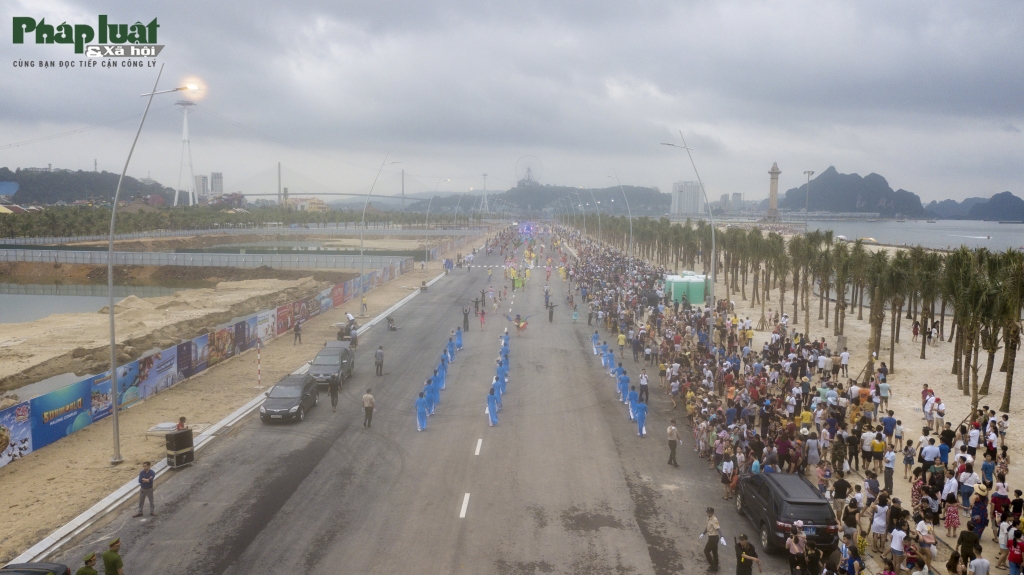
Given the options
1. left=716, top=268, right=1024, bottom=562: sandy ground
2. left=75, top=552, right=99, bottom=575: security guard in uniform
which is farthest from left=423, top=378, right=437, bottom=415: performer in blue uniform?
left=716, top=268, right=1024, bottom=562: sandy ground

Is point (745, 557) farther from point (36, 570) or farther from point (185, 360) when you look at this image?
point (185, 360)

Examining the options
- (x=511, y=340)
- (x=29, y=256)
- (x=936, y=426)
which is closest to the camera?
(x=936, y=426)

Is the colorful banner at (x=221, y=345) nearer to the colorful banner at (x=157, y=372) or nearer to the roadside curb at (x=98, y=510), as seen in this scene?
the colorful banner at (x=157, y=372)

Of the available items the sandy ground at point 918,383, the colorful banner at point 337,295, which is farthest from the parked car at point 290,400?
the colorful banner at point 337,295

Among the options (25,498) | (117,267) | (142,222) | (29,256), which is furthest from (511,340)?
(142,222)

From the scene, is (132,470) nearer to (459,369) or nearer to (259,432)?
(259,432)
